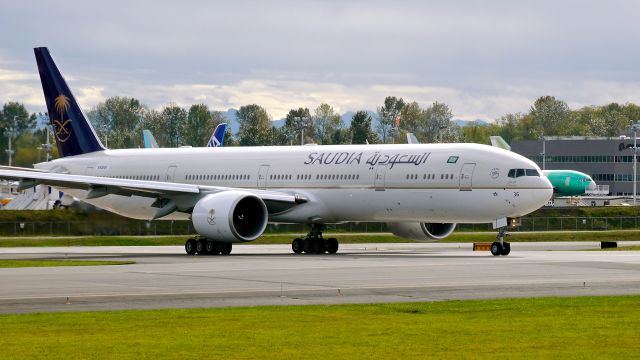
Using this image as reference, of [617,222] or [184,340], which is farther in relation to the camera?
[617,222]

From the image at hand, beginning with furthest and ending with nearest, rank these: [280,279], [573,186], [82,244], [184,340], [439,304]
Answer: [573,186], [82,244], [280,279], [439,304], [184,340]

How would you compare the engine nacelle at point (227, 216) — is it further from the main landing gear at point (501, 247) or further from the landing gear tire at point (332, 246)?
the main landing gear at point (501, 247)

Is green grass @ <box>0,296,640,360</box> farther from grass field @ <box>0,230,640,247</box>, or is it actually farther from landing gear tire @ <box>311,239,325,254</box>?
grass field @ <box>0,230,640,247</box>

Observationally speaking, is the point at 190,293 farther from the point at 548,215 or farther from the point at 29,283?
the point at 548,215

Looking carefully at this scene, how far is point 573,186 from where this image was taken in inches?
4318

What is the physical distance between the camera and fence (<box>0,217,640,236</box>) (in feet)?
221

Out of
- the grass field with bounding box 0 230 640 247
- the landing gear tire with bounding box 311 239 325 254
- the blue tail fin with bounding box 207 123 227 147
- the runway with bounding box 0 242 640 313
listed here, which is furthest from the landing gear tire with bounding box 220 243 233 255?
the blue tail fin with bounding box 207 123 227 147

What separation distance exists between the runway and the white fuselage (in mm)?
5541

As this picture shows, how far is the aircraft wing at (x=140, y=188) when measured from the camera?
1902 inches

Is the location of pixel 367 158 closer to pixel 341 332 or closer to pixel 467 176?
pixel 467 176

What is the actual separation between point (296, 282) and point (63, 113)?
106 ft

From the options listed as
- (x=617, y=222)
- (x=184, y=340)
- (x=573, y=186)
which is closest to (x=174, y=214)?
(x=184, y=340)

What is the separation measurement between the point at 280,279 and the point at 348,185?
1873cm

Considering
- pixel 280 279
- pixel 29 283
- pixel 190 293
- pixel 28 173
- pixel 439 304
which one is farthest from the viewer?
pixel 28 173
